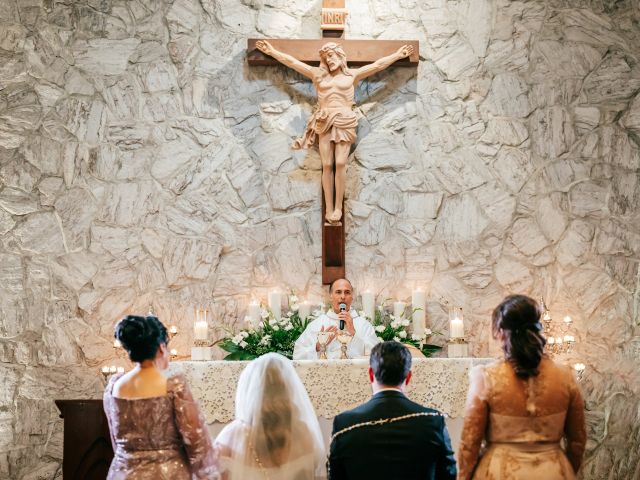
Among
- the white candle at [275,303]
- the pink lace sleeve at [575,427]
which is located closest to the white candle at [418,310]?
the white candle at [275,303]

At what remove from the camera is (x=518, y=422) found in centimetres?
317

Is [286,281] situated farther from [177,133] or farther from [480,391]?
[480,391]

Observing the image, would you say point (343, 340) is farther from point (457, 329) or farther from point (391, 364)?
point (391, 364)

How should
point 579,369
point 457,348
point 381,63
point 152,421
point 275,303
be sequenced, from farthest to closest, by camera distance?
point 381,63 < point 275,303 < point 579,369 < point 457,348 < point 152,421

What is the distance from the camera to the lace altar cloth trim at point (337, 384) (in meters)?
5.08

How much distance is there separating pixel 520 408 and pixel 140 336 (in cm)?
156

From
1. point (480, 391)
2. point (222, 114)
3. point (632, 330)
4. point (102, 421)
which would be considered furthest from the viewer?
point (222, 114)

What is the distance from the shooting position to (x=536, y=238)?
6.89m

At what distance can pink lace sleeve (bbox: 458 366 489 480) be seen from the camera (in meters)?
3.19

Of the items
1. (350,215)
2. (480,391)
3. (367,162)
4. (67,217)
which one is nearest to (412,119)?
(367,162)

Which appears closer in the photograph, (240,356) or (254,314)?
(240,356)

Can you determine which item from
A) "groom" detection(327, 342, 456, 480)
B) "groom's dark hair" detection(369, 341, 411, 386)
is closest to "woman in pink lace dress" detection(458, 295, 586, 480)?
"groom" detection(327, 342, 456, 480)

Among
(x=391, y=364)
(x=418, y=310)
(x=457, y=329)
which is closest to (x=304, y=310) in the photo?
(x=418, y=310)

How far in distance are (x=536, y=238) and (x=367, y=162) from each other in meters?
1.57
